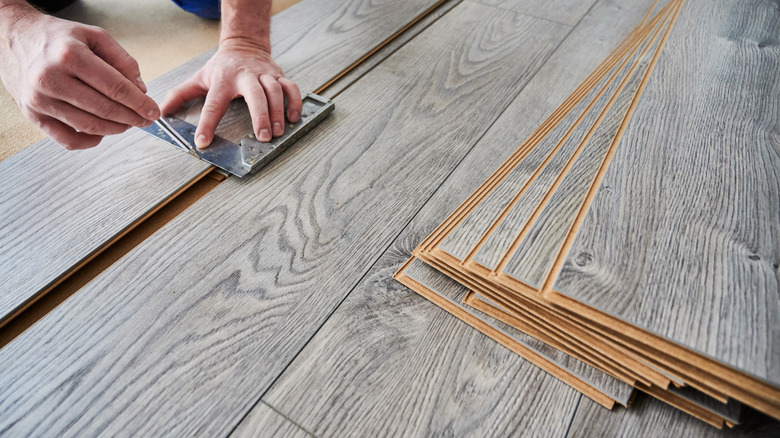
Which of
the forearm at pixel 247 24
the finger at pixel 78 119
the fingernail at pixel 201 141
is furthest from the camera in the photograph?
the forearm at pixel 247 24

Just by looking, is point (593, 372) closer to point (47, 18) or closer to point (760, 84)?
point (760, 84)

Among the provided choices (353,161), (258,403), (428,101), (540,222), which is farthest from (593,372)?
(428,101)

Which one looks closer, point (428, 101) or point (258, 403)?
point (258, 403)

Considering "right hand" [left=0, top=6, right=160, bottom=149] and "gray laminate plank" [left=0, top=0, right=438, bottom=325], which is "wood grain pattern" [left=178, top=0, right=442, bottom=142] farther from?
"right hand" [left=0, top=6, right=160, bottom=149]

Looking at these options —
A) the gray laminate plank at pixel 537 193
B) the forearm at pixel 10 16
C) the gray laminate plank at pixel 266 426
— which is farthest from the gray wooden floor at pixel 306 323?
the forearm at pixel 10 16

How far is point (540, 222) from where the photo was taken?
63cm

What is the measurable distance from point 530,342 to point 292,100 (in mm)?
639

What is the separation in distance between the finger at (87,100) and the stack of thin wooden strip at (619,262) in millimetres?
543

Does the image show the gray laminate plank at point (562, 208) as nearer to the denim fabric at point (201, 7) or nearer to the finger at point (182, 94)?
the finger at point (182, 94)

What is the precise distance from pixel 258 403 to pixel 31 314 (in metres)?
0.37

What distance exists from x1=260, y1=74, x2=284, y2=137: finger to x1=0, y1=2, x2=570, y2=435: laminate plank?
5 cm

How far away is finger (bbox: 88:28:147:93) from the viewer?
727mm

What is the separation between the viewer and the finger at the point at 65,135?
0.74m

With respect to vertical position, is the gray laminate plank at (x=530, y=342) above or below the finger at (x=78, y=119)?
below
